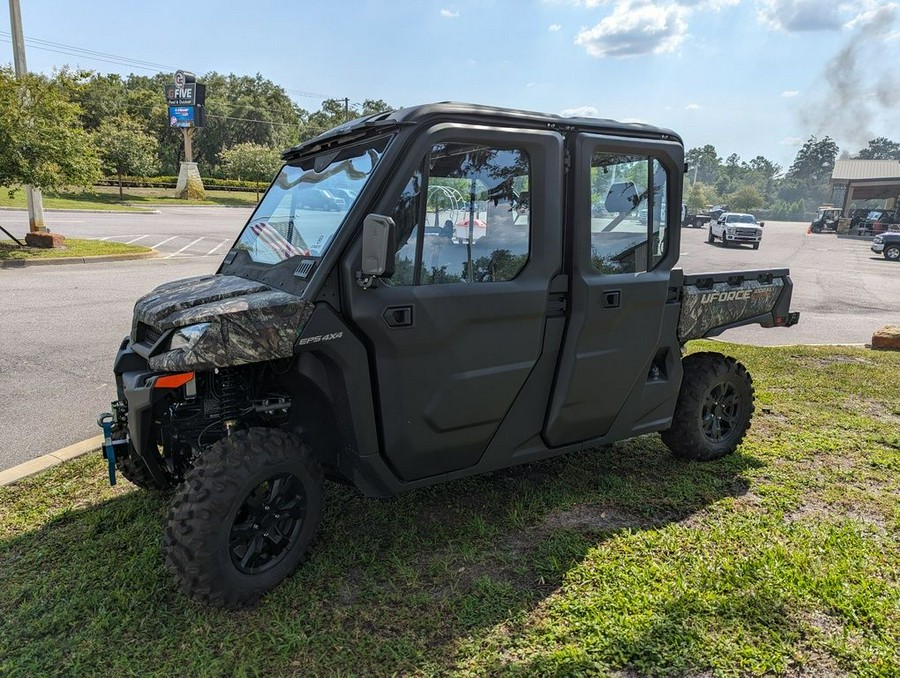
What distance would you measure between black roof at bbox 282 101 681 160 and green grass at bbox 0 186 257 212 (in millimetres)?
30230

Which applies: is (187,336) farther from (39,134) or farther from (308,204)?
(39,134)

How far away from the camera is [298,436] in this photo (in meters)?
3.13

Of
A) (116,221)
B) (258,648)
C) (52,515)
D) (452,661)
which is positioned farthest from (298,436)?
(116,221)

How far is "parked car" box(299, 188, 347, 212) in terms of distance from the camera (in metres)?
3.06

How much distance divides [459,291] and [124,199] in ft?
148

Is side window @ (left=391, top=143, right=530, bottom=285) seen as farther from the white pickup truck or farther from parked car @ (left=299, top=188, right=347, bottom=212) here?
the white pickup truck

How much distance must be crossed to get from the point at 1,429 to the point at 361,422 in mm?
3594

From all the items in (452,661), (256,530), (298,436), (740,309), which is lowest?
(452,661)

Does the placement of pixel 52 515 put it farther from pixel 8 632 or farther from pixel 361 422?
pixel 361 422

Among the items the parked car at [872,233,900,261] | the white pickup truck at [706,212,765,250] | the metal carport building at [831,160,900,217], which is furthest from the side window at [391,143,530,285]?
the metal carport building at [831,160,900,217]

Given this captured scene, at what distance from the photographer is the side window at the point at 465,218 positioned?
9.78ft

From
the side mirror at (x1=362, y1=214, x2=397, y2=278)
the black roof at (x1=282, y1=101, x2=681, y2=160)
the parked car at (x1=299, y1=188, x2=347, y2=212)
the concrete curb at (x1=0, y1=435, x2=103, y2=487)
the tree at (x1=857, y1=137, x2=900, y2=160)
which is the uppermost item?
the tree at (x1=857, y1=137, x2=900, y2=160)

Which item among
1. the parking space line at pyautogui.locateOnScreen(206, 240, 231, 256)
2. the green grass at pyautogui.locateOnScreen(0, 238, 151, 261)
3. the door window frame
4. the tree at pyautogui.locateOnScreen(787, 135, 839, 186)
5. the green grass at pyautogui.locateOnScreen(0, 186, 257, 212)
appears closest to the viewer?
the door window frame

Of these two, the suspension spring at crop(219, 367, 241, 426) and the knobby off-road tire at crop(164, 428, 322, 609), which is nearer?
the knobby off-road tire at crop(164, 428, 322, 609)
